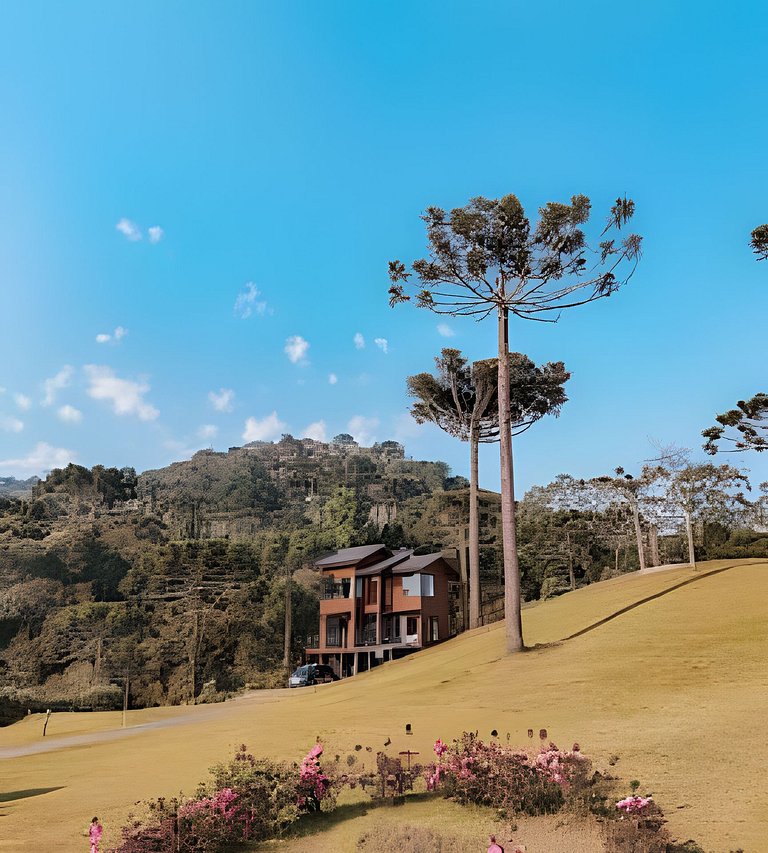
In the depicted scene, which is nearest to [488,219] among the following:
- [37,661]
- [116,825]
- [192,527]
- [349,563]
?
[116,825]

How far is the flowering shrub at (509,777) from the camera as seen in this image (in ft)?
33.0

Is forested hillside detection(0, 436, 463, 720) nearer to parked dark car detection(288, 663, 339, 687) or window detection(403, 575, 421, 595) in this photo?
parked dark car detection(288, 663, 339, 687)

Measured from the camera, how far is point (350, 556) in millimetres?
49594

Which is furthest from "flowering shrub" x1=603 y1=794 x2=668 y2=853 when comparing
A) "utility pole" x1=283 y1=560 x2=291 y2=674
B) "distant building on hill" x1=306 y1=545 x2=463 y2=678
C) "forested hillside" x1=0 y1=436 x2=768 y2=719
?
"utility pole" x1=283 y1=560 x2=291 y2=674

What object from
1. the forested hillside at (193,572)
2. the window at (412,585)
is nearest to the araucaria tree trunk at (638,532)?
the forested hillside at (193,572)

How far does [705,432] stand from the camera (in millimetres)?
32500

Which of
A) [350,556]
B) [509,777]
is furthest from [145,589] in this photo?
[509,777]

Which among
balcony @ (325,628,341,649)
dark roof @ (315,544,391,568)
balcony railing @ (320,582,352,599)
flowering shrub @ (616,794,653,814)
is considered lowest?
flowering shrub @ (616,794,653,814)

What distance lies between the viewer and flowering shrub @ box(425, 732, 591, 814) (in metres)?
10.1

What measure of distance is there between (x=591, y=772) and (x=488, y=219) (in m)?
20.4

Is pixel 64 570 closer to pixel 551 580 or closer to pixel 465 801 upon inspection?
pixel 551 580

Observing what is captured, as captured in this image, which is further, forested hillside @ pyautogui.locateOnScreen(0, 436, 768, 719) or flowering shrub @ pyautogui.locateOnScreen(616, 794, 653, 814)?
forested hillside @ pyautogui.locateOnScreen(0, 436, 768, 719)

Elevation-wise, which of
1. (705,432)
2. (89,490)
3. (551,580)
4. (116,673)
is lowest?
(116,673)

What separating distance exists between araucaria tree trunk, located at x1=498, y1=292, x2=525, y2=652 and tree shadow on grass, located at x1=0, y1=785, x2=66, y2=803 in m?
14.7
